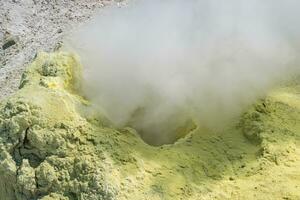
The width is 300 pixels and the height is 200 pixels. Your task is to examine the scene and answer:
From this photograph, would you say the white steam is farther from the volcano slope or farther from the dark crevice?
the dark crevice

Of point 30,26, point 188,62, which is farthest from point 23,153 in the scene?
point 30,26

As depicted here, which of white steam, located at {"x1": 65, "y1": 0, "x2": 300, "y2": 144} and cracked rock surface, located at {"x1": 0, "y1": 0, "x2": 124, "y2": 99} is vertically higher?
white steam, located at {"x1": 65, "y1": 0, "x2": 300, "y2": 144}

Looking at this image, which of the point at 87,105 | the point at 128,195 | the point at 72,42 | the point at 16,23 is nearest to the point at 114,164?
the point at 128,195

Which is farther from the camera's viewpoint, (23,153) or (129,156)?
(23,153)

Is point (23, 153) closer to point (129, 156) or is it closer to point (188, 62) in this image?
point (129, 156)

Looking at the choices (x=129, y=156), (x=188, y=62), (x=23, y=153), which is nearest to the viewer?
(x=129, y=156)

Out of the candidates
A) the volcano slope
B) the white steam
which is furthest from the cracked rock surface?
the volcano slope

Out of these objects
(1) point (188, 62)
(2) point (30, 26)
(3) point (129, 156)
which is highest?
(1) point (188, 62)
